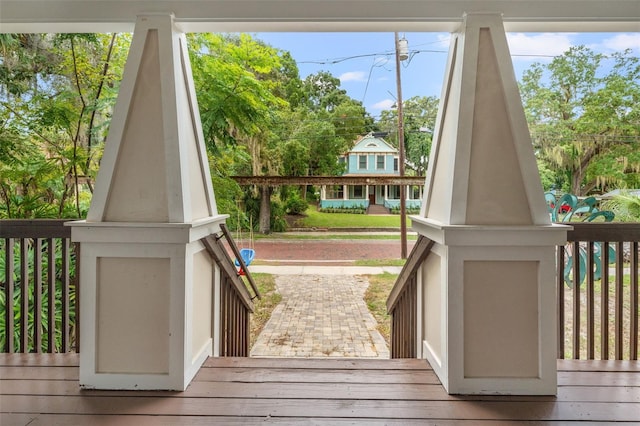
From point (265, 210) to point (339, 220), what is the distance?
71 centimetres

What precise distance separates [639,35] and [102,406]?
3952 millimetres

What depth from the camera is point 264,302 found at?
340cm

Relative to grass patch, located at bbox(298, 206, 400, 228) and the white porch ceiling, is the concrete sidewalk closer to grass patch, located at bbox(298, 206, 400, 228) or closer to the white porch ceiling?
grass patch, located at bbox(298, 206, 400, 228)

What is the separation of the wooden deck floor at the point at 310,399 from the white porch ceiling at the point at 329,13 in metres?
1.94

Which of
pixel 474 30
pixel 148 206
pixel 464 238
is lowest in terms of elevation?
pixel 464 238

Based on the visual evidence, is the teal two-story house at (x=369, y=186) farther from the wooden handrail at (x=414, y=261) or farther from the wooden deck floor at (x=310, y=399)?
the wooden deck floor at (x=310, y=399)

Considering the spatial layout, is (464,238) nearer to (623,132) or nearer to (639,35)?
(623,132)

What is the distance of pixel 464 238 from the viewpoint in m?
1.59

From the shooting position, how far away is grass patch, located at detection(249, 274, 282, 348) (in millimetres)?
3332

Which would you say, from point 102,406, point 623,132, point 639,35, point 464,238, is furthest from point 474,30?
point 102,406

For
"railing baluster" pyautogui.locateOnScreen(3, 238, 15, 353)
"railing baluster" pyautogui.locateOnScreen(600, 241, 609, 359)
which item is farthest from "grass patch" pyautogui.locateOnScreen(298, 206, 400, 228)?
"railing baluster" pyautogui.locateOnScreen(3, 238, 15, 353)

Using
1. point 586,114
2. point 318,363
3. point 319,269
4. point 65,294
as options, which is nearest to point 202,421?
point 318,363

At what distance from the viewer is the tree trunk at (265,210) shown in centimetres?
302

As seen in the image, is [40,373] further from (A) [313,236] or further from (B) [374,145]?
(B) [374,145]
